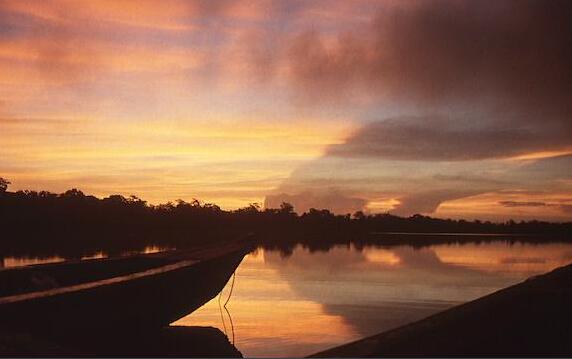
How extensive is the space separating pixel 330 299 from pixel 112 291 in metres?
9.03

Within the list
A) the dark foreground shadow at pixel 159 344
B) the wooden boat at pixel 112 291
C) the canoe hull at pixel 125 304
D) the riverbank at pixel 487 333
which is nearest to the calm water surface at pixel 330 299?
the dark foreground shadow at pixel 159 344

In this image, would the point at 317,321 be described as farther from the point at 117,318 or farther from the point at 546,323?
the point at 546,323

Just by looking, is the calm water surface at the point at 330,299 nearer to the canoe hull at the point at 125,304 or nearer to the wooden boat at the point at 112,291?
the canoe hull at the point at 125,304

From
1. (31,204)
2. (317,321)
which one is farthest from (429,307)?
(31,204)

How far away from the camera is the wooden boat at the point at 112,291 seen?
303 inches

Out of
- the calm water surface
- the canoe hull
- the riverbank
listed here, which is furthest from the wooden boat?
the riverbank

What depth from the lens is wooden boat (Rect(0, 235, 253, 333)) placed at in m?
7.71

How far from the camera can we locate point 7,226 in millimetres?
69250

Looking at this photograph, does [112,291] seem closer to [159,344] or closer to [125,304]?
[125,304]

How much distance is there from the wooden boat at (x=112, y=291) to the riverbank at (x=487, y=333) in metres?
4.40

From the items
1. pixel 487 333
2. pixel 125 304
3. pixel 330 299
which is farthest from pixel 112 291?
pixel 330 299

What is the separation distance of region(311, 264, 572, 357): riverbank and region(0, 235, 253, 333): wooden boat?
4.40 metres

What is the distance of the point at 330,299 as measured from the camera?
676 inches

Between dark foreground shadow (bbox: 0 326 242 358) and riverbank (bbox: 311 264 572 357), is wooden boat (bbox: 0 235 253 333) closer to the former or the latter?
dark foreground shadow (bbox: 0 326 242 358)
